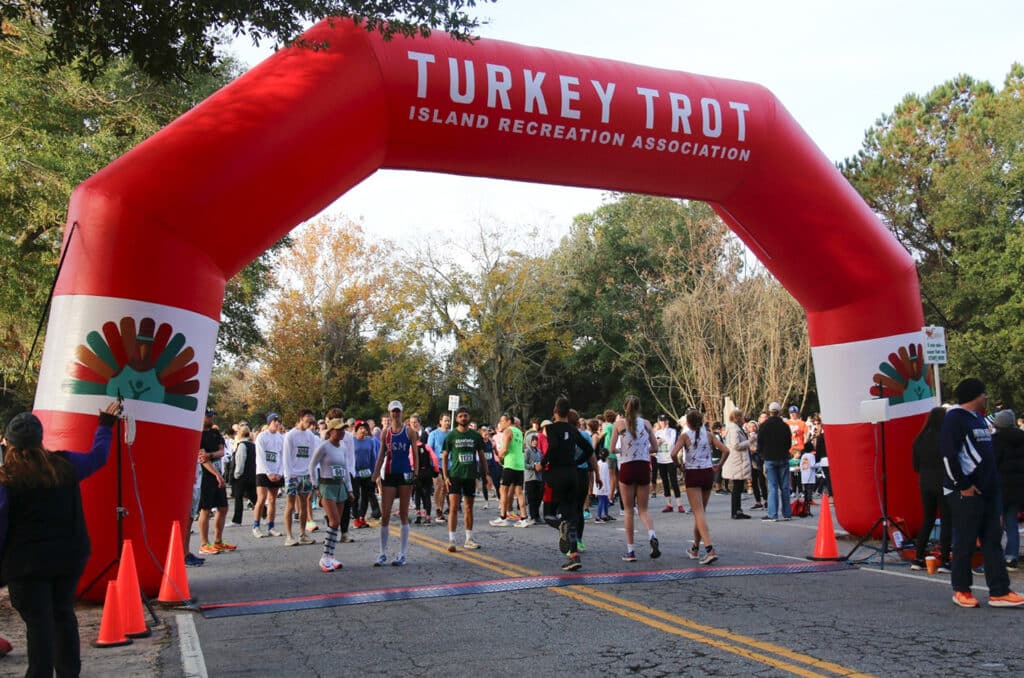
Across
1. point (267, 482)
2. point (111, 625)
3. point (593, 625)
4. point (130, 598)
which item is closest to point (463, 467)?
point (267, 482)

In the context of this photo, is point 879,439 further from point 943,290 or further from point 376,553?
point 943,290

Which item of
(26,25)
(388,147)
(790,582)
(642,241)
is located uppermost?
(642,241)

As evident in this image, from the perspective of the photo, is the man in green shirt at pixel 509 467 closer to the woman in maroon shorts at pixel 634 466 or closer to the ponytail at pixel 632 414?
the woman in maroon shorts at pixel 634 466

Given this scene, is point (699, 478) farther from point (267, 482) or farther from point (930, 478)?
point (267, 482)

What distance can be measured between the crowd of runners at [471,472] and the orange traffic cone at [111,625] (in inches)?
154

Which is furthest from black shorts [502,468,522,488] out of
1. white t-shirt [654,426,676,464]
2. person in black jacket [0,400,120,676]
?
person in black jacket [0,400,120,676]

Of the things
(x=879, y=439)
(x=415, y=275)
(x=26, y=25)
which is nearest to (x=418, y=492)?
(x=879, y=439)

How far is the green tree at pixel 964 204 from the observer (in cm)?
3847

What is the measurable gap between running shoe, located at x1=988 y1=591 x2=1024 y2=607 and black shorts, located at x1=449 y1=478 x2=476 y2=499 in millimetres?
6542

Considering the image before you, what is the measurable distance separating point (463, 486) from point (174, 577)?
480 centimetres

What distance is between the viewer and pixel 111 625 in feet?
23.8

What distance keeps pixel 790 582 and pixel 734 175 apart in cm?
478

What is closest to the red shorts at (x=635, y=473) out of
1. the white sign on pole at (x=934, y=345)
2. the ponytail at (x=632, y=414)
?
the ponytail at (x=632, y=414)

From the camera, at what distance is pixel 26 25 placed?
57.9 feet
